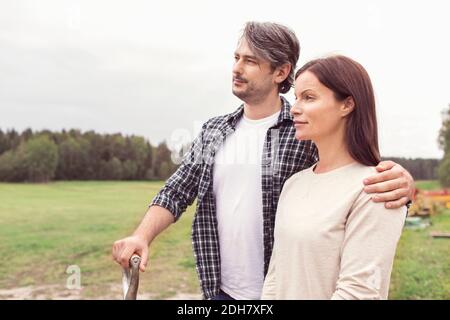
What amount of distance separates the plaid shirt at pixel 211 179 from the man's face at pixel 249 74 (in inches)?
5.1

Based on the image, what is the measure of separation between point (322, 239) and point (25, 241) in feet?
36.3

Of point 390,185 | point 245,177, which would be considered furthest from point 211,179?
point 390,185

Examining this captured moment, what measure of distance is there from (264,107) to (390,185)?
2.53ft

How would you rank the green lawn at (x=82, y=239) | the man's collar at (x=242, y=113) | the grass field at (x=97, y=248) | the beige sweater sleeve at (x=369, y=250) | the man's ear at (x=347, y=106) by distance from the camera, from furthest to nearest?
the green lawn at (x=82, y=239) → the grass field at (x=97, y=248) → the man's collar at (x=242, y=113) → the man's ear at (x=347, y=106) → the beige sweater sleeve at (x=369, y=250)

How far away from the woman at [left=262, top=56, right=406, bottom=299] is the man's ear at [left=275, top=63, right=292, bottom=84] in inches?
17.2

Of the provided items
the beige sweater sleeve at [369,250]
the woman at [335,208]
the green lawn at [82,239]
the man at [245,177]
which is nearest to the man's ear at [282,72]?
the man at [245,177]

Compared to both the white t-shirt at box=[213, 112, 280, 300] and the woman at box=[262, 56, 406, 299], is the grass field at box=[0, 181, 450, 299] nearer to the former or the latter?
the white t-shirt at box=[213, 112, 280, 300]

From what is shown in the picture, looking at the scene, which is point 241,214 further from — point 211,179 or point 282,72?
point 282,72

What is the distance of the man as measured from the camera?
199 cm

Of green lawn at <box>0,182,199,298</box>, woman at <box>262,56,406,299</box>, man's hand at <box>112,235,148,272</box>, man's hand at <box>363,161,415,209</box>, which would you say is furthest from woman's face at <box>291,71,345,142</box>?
green lawn at <box>0,182,199,298</box>

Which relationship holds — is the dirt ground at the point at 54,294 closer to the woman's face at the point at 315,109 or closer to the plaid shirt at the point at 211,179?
the plaid shirt at the point at 211,179

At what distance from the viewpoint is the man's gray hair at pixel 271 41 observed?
2037 millimetres

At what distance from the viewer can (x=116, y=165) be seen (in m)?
12.0
